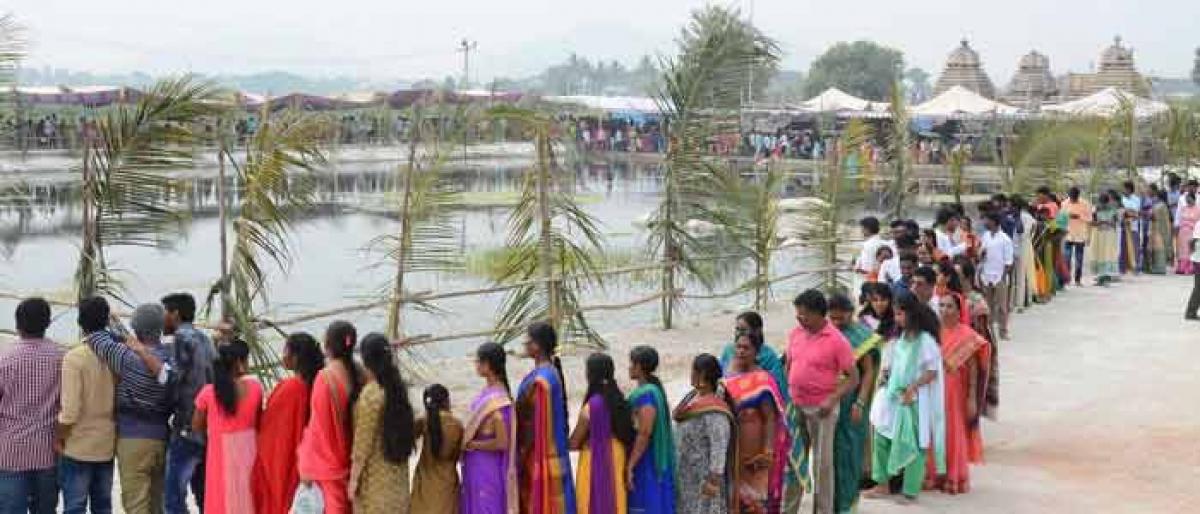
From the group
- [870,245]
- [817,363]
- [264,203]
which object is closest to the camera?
[817,363]

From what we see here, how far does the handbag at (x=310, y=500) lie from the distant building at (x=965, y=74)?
43.2 meters

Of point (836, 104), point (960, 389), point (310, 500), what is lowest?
point (310, 500)

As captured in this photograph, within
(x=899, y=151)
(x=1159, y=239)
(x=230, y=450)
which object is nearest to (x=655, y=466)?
(x=230, y=450)

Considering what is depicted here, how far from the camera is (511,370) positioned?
423 inches

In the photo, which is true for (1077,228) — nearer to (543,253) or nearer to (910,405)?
(543,253)

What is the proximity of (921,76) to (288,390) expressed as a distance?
17653cm

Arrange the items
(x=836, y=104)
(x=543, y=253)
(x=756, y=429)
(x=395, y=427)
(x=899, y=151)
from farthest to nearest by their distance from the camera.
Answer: (x=836, y=104) → (x=899, y=151) → (x=543, y=253) → (x=756, y=429) → (x=395, y=427)

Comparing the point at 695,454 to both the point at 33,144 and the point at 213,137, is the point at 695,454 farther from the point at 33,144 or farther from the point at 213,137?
the point at 33,144

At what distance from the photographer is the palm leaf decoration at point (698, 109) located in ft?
39.8

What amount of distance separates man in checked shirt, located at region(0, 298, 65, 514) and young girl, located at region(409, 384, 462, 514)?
4.73 ft

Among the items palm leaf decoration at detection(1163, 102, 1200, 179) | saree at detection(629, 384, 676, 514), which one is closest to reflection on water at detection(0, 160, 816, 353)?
saree at detection(629, 384, 676, 514)

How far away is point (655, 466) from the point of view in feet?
17.7

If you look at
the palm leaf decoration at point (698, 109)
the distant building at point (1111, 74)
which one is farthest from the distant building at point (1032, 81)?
the palm leaf decoration at point (698, 109)

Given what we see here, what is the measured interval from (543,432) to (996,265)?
23.3 feet
